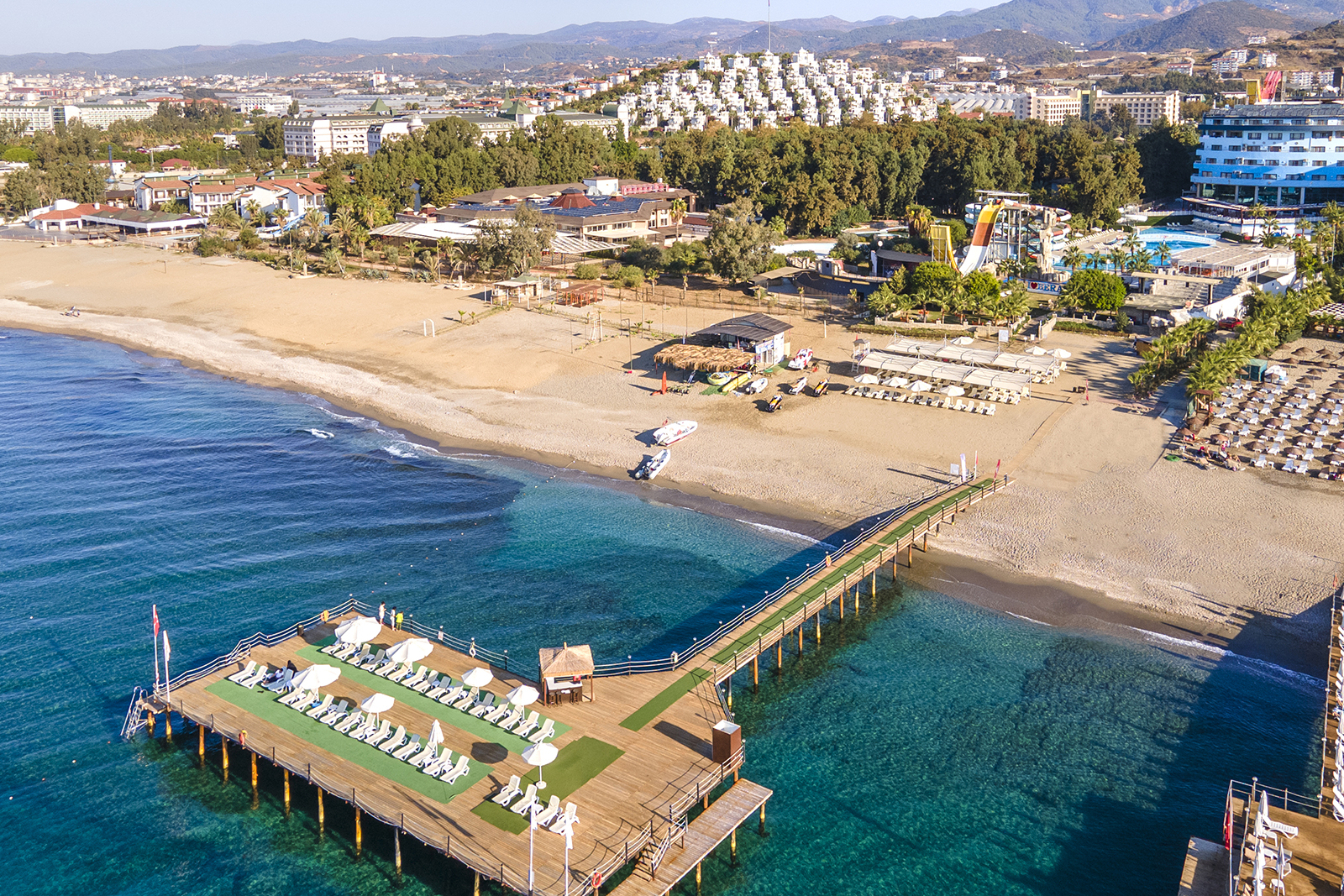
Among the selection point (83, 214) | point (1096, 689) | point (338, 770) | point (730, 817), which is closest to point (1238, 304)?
point (1096, 689)

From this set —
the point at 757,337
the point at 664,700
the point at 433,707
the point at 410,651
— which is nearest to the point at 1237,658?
the point at 664,700

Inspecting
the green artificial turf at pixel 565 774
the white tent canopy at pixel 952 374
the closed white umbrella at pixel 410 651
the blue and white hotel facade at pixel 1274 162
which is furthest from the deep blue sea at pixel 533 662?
the blue and white hotel facade at pixel 1274 162

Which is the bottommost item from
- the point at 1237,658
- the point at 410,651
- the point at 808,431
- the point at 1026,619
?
the point at 1237,658

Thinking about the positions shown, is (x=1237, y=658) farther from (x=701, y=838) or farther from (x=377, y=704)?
(x=377, y=704)

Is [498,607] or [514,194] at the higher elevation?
[514,194]

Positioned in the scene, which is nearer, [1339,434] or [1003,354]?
[1339,434]

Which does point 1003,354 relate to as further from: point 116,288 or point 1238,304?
point 116,288

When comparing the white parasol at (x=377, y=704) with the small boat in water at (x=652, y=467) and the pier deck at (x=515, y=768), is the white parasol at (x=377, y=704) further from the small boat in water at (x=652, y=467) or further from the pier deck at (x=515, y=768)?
the small boat in water at (x=652, y=467)
